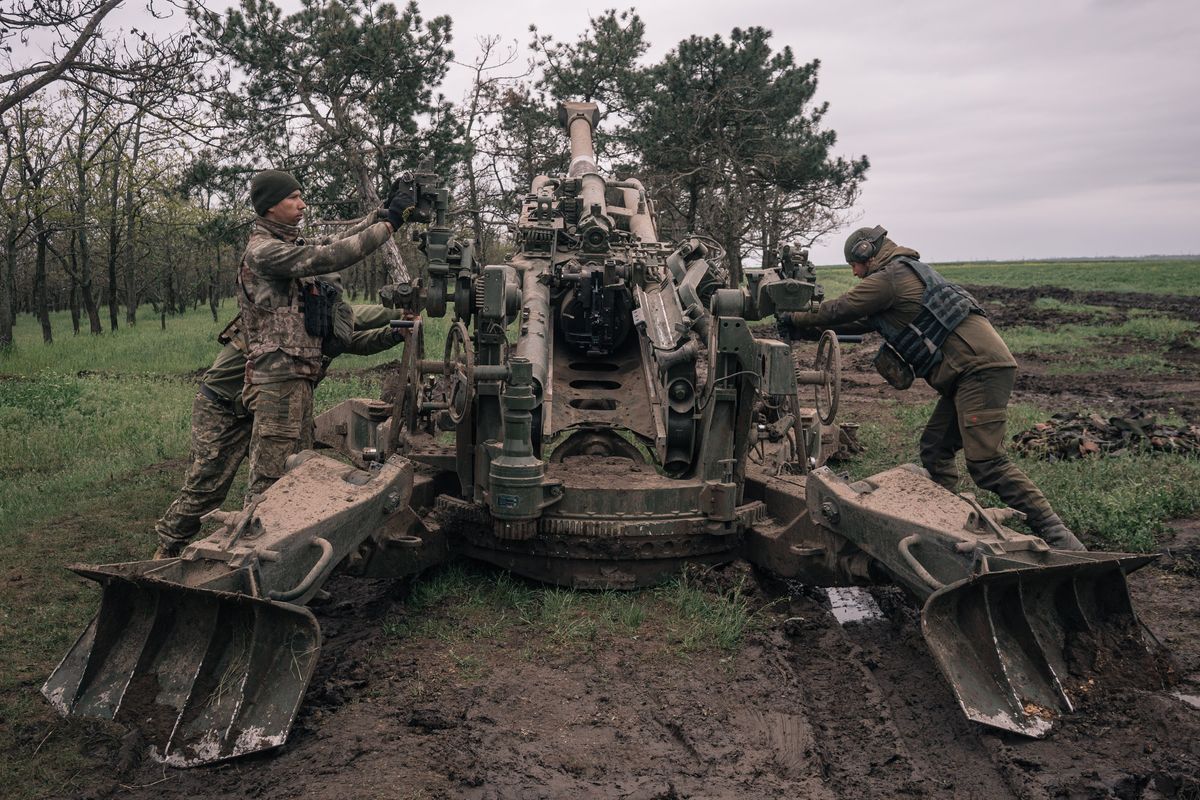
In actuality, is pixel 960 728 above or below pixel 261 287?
below

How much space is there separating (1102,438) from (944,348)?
12.9ft

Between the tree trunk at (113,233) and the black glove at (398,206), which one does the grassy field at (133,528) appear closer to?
the black glove at (398,206)

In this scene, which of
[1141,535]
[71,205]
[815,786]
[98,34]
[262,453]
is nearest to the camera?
[815,786]

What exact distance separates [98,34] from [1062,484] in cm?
894

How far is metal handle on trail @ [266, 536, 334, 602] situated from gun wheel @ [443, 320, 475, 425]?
56.9 inches

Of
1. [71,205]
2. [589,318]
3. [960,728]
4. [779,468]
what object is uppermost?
[71,205]

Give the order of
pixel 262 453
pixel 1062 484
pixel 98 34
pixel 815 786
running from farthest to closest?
pixel 98 34, pixel 1062 484, pixel 262 453, pixel 815 786

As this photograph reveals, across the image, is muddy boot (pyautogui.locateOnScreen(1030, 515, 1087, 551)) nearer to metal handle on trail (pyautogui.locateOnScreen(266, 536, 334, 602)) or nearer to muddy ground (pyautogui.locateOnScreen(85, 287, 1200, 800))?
muddy ground (pyautogui.locateOnScreen(85, 287, 1200, 800))

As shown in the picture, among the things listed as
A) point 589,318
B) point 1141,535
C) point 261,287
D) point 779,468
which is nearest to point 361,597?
point 261,287

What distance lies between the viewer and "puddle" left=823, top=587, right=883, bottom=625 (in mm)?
5582

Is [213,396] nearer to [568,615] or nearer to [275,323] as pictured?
[275,323]

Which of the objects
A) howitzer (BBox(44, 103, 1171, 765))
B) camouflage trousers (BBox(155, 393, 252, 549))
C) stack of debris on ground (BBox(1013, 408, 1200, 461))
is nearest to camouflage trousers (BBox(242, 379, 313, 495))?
camouflage trousers (BBox(155, 393, 252, 549))

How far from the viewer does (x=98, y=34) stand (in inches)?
349

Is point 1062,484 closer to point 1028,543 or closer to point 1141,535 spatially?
point 1141,535
